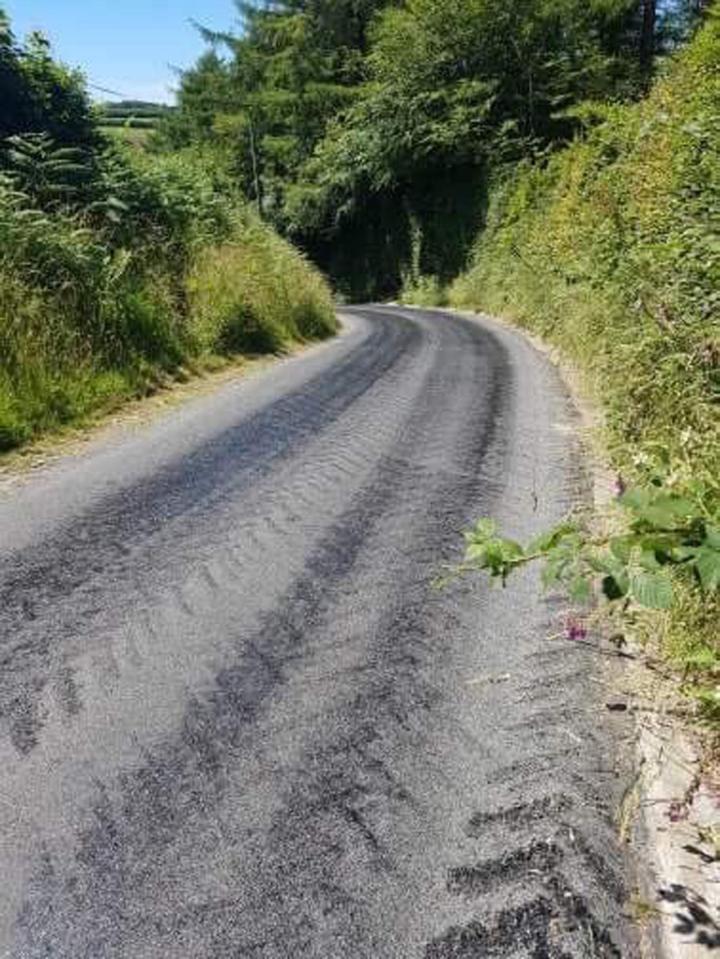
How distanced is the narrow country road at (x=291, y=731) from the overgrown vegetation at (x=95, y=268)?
89.1 inches

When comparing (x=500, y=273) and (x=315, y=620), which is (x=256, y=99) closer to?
(x=500, y=273)

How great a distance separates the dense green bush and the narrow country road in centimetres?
75

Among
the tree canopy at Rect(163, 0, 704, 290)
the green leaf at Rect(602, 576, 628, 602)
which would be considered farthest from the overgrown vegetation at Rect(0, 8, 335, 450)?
the tree canopy at Rect(163, 0, 704, 290)

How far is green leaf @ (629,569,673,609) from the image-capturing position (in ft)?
6.99

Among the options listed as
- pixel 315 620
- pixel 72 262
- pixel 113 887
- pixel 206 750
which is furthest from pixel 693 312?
pixel 72 262

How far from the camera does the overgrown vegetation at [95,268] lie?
287 inches

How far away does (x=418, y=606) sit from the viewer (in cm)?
374

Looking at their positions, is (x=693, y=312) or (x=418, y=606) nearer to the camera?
(x=418, y=606)

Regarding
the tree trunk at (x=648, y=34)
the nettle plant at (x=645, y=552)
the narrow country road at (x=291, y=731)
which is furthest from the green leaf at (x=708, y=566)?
the tree trunk at (x=648, y=34)

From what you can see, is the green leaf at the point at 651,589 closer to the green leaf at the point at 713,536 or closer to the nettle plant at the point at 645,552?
the nettle plant at the point at 645,552

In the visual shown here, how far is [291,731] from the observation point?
2814 mm

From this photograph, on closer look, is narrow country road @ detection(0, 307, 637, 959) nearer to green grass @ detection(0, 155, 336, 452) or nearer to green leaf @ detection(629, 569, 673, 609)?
green leaf @ detection(629, 569, 673, 609)

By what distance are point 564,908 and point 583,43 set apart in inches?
1157

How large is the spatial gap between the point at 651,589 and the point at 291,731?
133cm
